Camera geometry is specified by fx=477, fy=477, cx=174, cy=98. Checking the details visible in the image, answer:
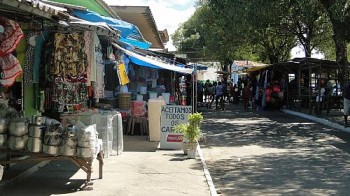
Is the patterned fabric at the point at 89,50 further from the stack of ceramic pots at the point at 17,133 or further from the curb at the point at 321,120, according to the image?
the curb at the point at 321,120

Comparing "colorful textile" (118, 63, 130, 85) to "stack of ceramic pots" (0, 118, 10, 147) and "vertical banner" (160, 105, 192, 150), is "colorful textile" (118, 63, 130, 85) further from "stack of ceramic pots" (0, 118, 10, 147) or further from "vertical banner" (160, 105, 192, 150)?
"stack of ceramic pots" (0, 118, 10, 147)

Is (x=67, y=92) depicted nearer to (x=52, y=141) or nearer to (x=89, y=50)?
(x=89, y=50)

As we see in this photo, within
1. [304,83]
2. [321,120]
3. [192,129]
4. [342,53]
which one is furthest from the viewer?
[304,83]

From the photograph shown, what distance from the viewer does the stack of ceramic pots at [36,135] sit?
22.0ft

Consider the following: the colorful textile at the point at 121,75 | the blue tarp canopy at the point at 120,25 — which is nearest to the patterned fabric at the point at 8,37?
the blue tarp canopy at the point at 120,25

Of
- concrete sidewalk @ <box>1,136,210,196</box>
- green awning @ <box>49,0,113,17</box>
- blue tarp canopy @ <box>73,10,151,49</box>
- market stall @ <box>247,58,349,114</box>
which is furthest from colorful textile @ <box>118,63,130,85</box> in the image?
market stall @ <box>247,58,349,114</box>

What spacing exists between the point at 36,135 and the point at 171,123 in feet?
17.9

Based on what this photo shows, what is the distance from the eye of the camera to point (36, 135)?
671cm

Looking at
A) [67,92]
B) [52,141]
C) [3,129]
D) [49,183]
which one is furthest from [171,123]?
[3,129]

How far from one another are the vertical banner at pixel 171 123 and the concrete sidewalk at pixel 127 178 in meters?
1.11

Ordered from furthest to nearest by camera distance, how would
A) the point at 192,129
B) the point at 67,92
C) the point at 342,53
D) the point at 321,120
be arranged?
the point at 342,53, the point at 321,120, the point at 192,129, the point at 67,92

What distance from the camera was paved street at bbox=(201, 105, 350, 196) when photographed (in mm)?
8094

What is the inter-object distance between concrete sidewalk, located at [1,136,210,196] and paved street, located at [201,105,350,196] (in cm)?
56

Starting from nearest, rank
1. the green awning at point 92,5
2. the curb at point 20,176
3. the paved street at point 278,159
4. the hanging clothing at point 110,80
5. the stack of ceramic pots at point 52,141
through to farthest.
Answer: the stack of ceramic pots at point 52,141 → the curb at point 20,176 → the paved street at point 278,159 → the green awning at point 92,5 → the hanging clothing at point 110,80
